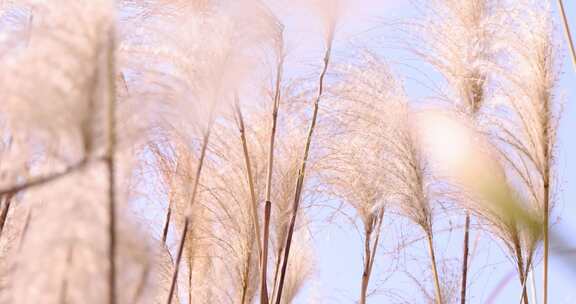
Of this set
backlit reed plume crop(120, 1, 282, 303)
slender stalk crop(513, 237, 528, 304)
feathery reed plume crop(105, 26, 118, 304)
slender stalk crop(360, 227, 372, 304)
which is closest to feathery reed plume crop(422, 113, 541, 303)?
feathery reed plume crop(105, 26, 118, 304)

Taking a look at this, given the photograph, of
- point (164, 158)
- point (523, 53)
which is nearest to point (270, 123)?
point (164, 158)

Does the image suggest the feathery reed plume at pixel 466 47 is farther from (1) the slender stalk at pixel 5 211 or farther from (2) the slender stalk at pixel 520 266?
(1) the slender stalk at pixel 5 211

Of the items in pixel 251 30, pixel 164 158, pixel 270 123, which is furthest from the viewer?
pixel 270 123

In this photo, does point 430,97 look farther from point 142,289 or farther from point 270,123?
point 142,289

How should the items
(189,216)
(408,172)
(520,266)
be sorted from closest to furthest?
(189,216) → (520,266) → (408,172)

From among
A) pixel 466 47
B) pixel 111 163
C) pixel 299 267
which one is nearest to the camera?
pixel 111 163

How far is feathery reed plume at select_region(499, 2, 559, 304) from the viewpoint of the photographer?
6.27ft

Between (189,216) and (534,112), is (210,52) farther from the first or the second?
(534,112)

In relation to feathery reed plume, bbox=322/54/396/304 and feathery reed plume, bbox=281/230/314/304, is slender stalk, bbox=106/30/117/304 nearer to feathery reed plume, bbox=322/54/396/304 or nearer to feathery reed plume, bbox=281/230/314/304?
feathery reed plume, bbox=322/54/396/304

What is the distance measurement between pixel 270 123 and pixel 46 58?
187 centimetres

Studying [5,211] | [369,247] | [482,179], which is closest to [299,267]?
[369,247]

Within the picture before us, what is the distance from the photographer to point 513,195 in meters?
0.41

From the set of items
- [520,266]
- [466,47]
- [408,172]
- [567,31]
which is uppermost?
[466,47]

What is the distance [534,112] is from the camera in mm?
1925
